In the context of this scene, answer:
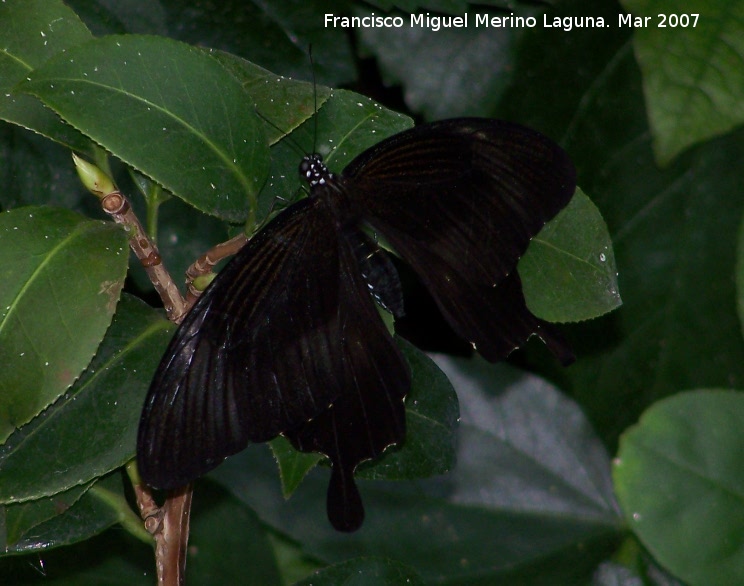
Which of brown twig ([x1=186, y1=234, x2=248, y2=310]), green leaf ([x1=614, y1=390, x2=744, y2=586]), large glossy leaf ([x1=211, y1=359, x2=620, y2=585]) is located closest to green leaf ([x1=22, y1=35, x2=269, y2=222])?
brown twig ([x1=186, y1=234, x2=248, y2=310])

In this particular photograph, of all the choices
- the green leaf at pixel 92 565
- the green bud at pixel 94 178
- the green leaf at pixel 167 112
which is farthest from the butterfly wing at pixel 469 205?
the green leaf at pixel 92 565

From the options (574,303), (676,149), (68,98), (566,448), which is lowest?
(566,448)

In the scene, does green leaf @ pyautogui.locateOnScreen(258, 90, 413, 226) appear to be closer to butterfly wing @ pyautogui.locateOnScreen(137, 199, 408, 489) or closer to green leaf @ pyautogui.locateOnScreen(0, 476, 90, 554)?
butterfly wing @ pyautogui.locateOnScreen(137, 199, 408, 489)

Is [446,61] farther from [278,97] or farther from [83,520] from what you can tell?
[83,520]

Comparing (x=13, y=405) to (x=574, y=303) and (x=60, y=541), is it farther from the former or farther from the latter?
(x=574, y=303)

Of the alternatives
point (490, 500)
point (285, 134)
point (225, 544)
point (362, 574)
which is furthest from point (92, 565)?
point (285, 134)

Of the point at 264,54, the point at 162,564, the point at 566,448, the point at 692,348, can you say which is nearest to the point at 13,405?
the point at 162,564
